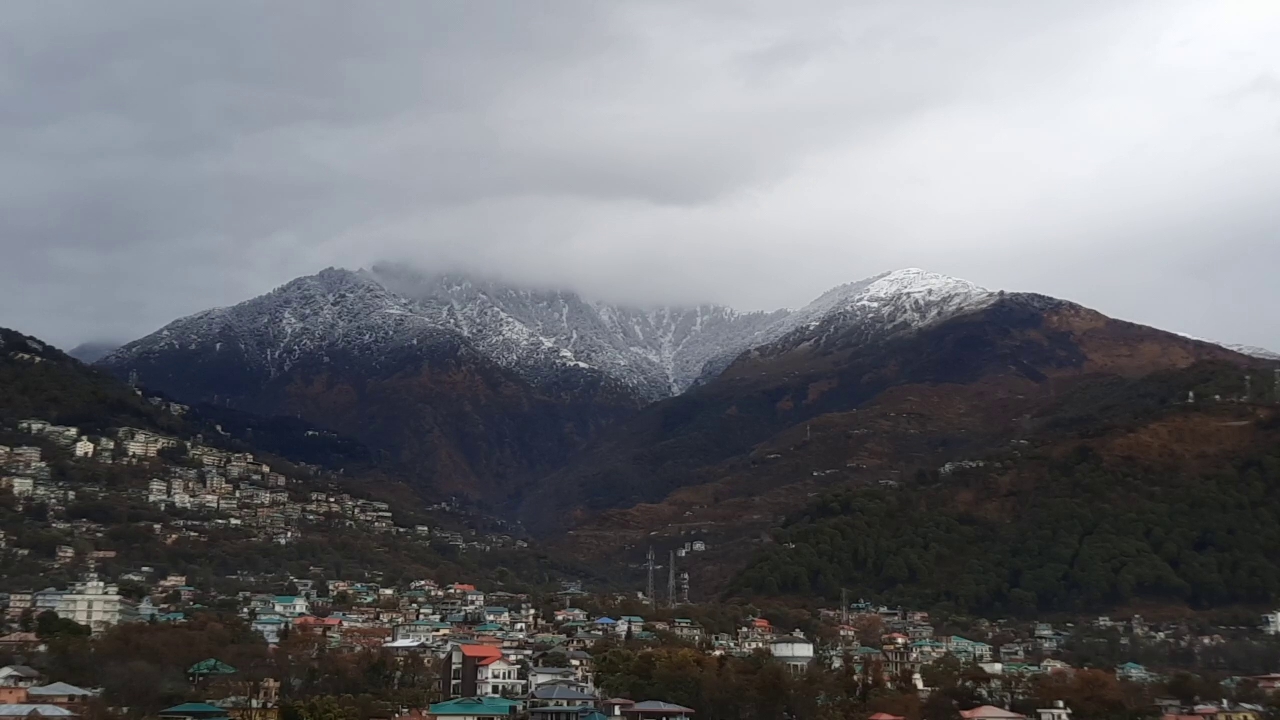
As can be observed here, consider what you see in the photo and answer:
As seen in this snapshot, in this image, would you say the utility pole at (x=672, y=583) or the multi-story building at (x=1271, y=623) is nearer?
the multi-story building at (x=1271, y=623)

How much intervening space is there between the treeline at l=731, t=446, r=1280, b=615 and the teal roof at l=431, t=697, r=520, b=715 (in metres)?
56.2

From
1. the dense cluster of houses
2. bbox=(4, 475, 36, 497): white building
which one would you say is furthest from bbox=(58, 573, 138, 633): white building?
bbox=(4, 475, 36, 497): white building

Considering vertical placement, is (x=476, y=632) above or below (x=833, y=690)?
above

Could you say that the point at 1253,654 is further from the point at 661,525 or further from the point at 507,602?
the point at 661,525

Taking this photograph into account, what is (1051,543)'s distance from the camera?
→ 115m

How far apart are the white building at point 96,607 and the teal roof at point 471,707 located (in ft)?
92.4

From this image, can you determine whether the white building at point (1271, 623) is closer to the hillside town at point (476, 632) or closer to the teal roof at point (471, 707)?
the hillside town at point (476, 632)

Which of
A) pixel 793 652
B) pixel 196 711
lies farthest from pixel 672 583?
pixel 196 711

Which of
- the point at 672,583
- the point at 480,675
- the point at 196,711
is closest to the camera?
the point at 196,711

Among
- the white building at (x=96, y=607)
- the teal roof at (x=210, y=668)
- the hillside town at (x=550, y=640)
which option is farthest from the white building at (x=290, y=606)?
the teal roof at (x=210, y=668)

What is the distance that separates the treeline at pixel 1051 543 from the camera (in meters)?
106

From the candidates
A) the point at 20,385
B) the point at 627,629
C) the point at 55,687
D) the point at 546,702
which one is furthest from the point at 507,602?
the point at 20,385

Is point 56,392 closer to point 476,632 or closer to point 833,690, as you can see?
point 476,632

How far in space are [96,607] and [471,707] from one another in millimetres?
34892
